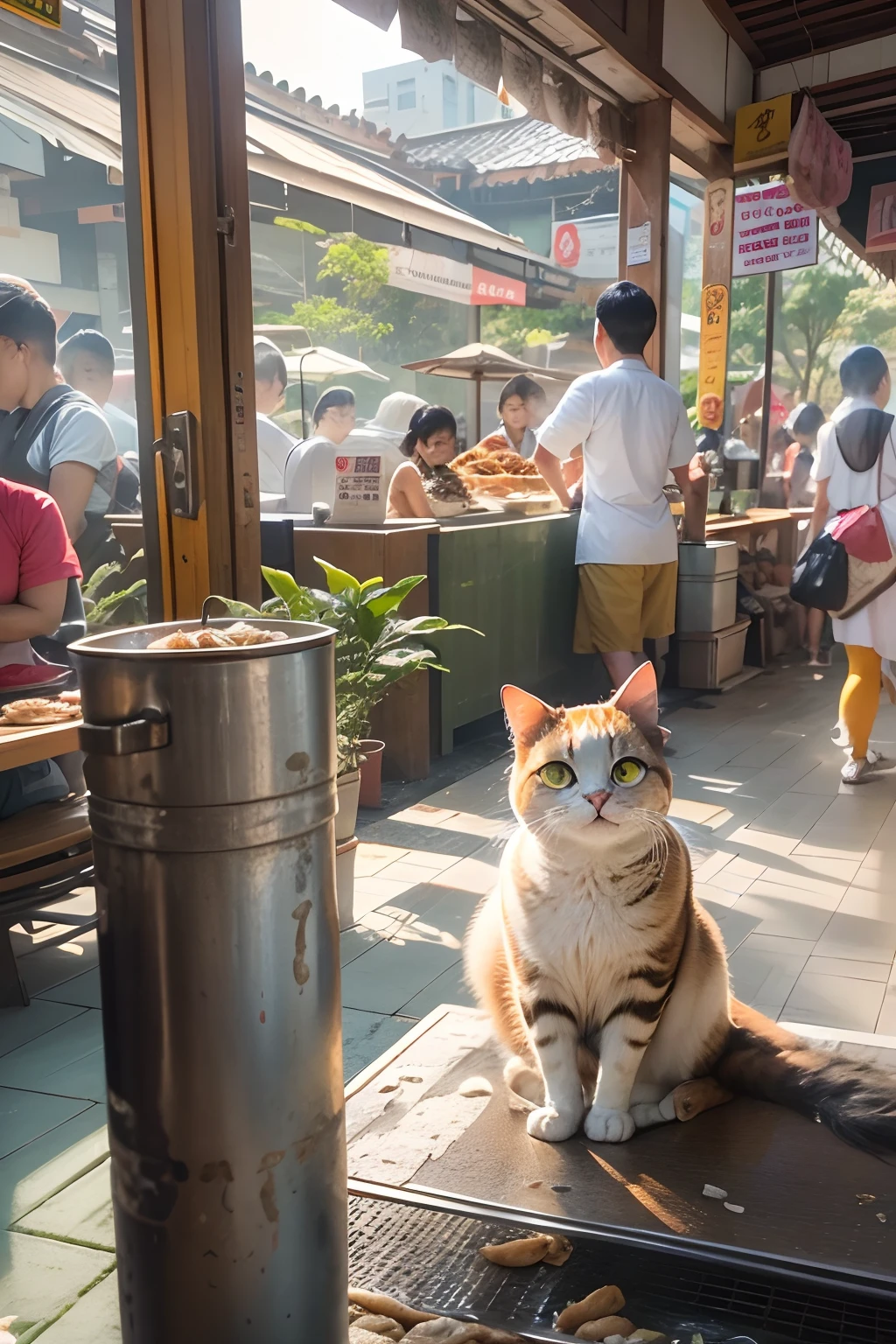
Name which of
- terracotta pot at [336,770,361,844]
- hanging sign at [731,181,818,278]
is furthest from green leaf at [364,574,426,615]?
hanging sign at [731,181,818,278]

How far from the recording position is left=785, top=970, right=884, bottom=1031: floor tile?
2.83 meters

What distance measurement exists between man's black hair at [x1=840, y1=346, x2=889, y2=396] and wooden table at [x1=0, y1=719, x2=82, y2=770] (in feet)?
13.5

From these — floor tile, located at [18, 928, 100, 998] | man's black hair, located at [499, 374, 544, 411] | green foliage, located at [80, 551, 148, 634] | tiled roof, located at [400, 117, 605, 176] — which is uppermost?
tiled roof, located at [400, 117, 605, 176]

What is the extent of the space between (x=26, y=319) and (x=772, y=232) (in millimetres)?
7005

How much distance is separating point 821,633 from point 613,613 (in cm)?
411

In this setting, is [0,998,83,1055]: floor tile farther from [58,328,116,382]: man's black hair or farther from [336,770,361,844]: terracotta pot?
[58,328,116,382]: man's black hair

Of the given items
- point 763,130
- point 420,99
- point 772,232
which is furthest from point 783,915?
point 420,99

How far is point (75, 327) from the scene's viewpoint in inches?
126

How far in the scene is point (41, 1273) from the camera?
1.94 m

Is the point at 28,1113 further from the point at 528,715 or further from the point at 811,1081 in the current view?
the point at 811,1081

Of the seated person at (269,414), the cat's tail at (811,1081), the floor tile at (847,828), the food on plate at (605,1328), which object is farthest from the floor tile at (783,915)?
the seated person at (269,414)

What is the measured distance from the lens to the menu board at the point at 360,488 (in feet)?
17.0

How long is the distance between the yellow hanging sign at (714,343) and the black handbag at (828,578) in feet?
12.7

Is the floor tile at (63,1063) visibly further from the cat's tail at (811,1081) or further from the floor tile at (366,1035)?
the cat's tail at (811,1081)
